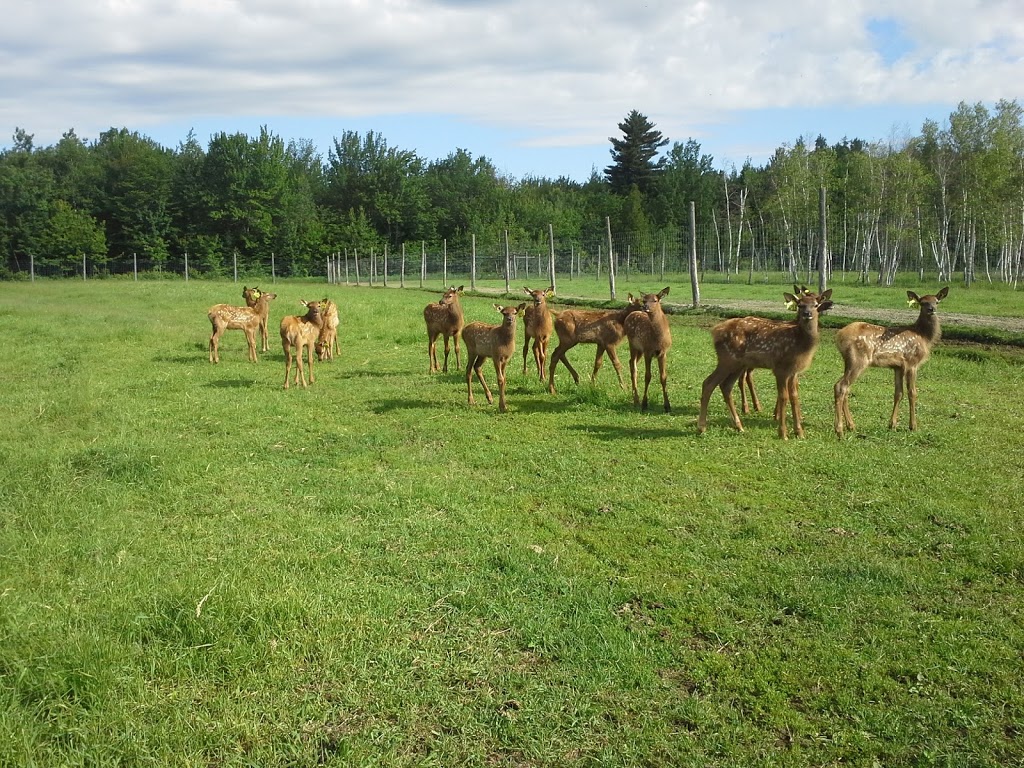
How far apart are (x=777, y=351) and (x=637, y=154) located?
3101 inches

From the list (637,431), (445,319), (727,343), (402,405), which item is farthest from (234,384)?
(727,343)

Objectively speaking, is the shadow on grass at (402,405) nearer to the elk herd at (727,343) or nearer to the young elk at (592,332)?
A: the elk herd at (727,343)

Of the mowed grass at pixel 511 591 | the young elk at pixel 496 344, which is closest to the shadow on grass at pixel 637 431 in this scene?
the mowed grass at pixel 511 591

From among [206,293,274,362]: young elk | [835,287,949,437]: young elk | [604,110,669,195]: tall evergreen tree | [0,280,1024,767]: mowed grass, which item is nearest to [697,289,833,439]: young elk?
[0,280,1024,767]: mowed grass

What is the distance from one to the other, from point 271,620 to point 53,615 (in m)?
1.38

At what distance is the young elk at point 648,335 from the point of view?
1190 centimetres

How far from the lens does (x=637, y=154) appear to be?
277 feet

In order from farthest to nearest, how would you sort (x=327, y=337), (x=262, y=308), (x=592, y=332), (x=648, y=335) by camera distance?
(x=262, y=308)
(x=327, y=337)
(x=592, y=332)
(x=648, y=335)

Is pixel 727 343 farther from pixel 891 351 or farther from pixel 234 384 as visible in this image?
pixel 234 384

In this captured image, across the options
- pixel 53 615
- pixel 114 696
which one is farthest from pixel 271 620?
pixel 53 615

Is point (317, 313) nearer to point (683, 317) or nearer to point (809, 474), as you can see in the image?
point (809, 474)

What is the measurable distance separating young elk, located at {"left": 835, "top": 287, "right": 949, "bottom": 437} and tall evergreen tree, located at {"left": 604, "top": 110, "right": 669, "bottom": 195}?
75.3 metres

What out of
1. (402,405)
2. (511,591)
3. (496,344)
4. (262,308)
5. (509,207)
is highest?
(509,207)

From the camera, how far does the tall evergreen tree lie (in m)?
83.7
